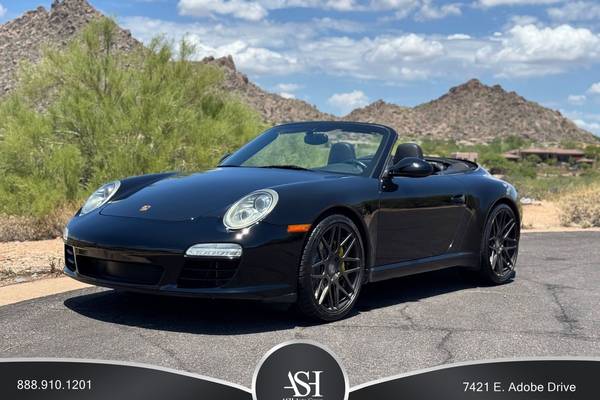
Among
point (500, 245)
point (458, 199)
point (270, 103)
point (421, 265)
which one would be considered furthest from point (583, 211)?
point (270, 103)

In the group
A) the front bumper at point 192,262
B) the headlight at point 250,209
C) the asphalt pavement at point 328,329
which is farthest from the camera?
the headlight at point 250,209

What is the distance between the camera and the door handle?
6.97 metres

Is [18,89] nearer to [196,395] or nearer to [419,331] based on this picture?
[419,331]

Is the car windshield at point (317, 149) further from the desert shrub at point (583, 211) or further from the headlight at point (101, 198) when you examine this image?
the desert shrub at point (583, 211)

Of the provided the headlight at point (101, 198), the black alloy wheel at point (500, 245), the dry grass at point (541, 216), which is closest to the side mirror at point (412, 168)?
the black alloy wheel at point (500, 245)

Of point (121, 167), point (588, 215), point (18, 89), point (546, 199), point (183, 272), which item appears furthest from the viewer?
point (546, 199)

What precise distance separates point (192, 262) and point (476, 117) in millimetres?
108727

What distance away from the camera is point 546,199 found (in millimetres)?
26359

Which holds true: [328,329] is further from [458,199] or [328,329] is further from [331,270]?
[458,199]

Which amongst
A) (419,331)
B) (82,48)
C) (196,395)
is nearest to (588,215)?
(82,48)

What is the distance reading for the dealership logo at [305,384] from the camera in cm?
314

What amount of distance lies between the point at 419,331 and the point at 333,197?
3.57 ft

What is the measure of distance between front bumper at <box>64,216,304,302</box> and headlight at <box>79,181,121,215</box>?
0.58m

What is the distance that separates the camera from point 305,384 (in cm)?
317
